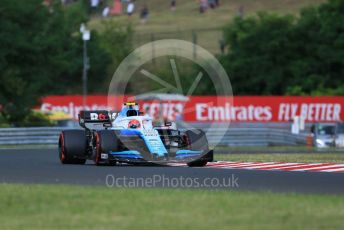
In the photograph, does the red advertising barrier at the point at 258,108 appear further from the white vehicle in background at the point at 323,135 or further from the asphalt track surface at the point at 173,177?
the asphalt track surface at the point at 173,177

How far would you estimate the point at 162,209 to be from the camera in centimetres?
1248

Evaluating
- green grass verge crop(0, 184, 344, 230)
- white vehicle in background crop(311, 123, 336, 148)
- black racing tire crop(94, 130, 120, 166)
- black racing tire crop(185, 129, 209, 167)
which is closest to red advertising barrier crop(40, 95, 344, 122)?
white vehicle in background crop(311, 123, 336, 148)

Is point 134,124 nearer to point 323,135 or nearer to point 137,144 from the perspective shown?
point 137,144

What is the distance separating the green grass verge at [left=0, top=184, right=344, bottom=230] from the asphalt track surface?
1344 mm

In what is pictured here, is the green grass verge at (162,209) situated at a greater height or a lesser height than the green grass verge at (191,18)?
lesser

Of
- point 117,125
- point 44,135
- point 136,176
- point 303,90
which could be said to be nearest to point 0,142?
point 44,135

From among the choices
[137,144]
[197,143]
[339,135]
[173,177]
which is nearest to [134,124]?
[137,144]

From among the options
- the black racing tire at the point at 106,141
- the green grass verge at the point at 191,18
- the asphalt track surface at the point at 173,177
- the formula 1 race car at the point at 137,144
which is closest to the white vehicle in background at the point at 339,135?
the formula 1 race car at the point at 137,144

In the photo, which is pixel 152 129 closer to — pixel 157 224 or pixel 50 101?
pixel 157 224

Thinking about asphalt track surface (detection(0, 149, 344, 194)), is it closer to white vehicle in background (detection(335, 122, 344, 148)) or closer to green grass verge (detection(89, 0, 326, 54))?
white vehicle in background (detection(335, 122, 344, 148))

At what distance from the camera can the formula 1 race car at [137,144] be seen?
2062 centimetres

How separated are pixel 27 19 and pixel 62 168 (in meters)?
32.0

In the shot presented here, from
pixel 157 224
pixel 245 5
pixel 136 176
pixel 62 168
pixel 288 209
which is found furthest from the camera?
pixel 245 5

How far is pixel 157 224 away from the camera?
1121 cm
